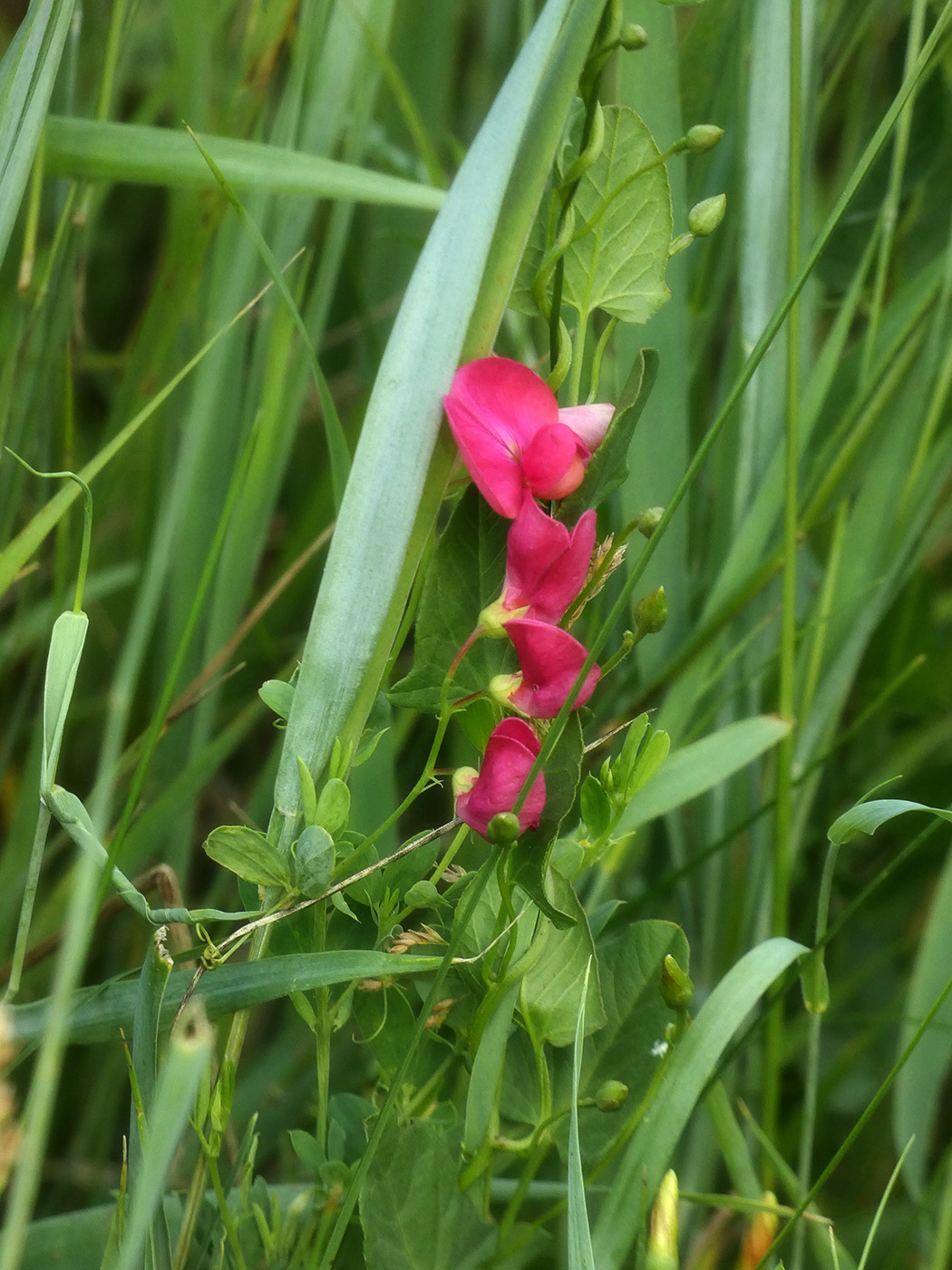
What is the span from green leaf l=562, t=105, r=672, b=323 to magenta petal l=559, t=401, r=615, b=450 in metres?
0.04

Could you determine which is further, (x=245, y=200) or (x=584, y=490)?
(x=245, y=200)

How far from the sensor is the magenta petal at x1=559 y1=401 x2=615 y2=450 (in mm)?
321

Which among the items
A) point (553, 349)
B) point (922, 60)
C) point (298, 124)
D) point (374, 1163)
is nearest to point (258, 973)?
point (374, 1163)

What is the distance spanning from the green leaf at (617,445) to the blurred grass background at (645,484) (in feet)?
0.48

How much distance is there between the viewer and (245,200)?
570 millimetres

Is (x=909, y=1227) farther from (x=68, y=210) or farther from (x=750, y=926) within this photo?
(x=68, y=210)

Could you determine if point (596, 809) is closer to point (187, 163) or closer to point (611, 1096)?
point (611, 1096)

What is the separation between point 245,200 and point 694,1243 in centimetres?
58

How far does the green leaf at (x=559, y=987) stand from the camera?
36 cm

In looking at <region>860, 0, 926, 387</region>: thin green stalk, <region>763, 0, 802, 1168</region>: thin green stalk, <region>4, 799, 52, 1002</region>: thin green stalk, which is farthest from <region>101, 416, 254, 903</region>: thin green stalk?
<region>860, 0, 926, 387</region>: thin green stalk

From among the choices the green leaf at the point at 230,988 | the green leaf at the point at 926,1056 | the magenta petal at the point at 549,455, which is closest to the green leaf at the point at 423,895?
the green leaf at the point at 230,988

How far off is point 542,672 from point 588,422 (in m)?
0.07

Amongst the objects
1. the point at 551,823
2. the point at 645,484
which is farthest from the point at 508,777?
the point at 645,484

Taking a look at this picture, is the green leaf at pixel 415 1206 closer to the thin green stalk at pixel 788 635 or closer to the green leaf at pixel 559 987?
the green leaf at pixel 559 987
